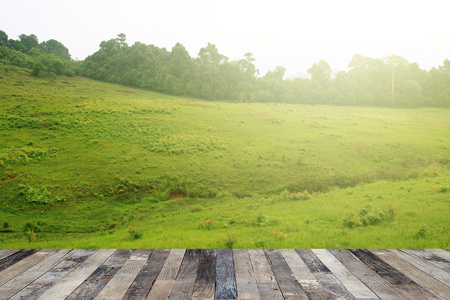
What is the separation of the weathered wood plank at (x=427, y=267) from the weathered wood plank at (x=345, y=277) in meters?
0.93

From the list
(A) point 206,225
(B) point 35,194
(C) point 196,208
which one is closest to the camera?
(A) point 206,225

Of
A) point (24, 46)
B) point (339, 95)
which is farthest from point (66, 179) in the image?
point (339, 95)

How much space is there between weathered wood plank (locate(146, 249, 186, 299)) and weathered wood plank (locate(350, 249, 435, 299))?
231 centimetres

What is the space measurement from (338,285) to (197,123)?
19.0 metres

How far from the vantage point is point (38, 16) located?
1596 cm

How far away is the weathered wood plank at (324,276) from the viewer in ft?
8.46

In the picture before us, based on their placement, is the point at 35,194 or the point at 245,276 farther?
the point at 35,194

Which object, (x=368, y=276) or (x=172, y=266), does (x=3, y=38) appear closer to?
(x=172, y=266)

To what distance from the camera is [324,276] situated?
2949 millimetres

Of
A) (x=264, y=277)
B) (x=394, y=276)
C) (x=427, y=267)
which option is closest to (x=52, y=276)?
(x=264, y=277)

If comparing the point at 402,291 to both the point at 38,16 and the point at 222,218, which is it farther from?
the point at 38,16

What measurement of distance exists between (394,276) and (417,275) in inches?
12.0

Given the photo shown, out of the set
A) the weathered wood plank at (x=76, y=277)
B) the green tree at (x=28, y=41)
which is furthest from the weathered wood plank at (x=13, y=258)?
the green tree at (x=28, y=41)

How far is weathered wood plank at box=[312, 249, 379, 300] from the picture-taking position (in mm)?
2580
